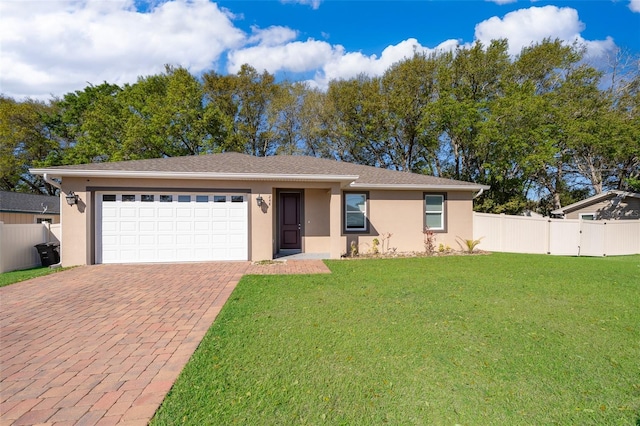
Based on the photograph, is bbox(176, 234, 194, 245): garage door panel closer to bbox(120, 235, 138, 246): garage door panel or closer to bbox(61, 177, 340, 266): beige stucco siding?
bbox(120, 235, 138, 246): garage door panel

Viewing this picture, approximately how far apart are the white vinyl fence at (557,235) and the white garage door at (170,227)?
412 inches

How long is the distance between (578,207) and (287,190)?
16.9 m

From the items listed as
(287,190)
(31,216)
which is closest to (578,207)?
(287,190)

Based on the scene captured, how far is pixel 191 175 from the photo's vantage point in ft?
30.8

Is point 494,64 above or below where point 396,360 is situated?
above

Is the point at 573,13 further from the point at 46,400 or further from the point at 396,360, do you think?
the point at 46,400

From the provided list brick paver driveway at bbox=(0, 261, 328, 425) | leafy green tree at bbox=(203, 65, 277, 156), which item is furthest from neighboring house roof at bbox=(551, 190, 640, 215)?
leafy green tree at bbox=(203, 65, 277, 156)

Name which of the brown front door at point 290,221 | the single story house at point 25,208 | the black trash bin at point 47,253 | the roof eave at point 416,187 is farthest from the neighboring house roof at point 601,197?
the single story house at point 25,208

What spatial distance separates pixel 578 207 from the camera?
17.2 metres

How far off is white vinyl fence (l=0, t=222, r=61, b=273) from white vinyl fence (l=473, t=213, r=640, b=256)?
16.6 m

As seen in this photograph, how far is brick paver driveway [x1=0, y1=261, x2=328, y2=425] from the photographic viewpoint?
102 inches

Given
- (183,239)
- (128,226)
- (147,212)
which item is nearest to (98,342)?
(183,239)

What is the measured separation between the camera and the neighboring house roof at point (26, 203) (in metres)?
17.6

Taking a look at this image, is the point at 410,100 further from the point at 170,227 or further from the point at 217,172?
the point at 170,227
